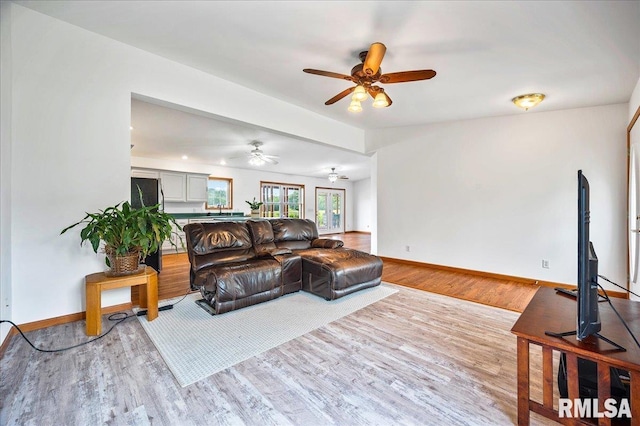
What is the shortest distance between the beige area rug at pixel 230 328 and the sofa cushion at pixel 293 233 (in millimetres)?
907

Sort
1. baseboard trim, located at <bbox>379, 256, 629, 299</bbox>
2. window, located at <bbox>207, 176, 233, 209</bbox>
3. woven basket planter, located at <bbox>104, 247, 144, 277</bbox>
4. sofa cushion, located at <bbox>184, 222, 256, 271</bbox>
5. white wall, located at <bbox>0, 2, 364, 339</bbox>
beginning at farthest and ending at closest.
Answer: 1. window, located at <bbox>207, 176, 233, 209</bbox>
2. baseboard trim, located at <bbox>379, 256, 629, 299</bbox>
3. sofa cushion, located at <bbox>184, 222, 256, 271</bbox>
4. woven basket planter, located at <bbox>104, 247, 144, 277</bbox>
5. white wall, located at <bbox>0, 2, 364, 339</bbox>

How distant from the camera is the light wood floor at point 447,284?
3254mm

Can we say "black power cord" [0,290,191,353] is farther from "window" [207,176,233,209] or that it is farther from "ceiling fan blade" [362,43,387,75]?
"window" [207,176,233,209]

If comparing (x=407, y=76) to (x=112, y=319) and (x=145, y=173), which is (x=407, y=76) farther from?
(x=145, y=173)

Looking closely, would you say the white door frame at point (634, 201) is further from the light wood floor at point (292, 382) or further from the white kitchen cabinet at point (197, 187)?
the white kitchen cabinet at point (197, 187)

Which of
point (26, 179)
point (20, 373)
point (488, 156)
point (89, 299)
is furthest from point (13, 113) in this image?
point (488, 156)

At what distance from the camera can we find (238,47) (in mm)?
2580

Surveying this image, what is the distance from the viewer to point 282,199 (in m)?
9.67

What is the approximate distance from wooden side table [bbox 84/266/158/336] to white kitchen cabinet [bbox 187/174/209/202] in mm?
4626

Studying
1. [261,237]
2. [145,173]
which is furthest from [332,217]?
[261,237]

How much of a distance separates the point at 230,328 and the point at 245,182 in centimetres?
652

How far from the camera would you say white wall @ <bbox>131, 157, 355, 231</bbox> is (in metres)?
6.86

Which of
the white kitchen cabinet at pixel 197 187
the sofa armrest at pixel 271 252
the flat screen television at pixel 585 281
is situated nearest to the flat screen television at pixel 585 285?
the flat screen television at pixel 585 281

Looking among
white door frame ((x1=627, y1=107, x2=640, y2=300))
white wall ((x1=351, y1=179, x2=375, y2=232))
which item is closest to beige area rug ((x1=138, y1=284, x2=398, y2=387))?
white door frame ((x1=627, y1=107, x2=640, y2=300))
